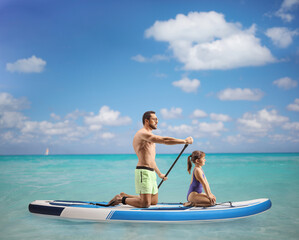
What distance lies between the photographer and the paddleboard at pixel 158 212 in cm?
469

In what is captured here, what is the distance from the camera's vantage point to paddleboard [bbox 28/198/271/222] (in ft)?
15.4

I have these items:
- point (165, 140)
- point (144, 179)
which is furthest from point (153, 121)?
point (144, 179)

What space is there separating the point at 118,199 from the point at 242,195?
559 cm

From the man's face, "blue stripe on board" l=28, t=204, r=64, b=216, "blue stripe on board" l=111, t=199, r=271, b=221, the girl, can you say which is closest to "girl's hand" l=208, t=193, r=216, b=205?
the girl

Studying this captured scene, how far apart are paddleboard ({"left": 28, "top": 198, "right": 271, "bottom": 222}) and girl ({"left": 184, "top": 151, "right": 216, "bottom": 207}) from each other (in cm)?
11

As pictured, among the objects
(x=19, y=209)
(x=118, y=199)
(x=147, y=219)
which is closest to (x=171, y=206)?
(x=147, y=219)

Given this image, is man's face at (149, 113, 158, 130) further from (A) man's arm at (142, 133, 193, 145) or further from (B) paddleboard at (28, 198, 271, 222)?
(B) paddleboard at (28, 198, 271, 222)

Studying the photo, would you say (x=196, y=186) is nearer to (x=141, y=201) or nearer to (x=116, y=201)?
(x=141, y=201)

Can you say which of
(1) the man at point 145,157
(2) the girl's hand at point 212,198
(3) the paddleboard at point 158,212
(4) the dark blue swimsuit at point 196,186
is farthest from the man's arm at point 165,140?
(3) the paddleboard at point 158,212

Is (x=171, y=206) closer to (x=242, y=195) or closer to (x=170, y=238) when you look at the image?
(x=170, y=238)

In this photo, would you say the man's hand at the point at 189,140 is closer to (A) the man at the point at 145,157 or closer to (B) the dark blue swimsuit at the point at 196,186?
(A) the man at the point at 145,157

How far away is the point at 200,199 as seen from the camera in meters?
4.87

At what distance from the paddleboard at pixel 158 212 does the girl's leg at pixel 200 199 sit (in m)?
0.07

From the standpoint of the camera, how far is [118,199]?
16.6ft
